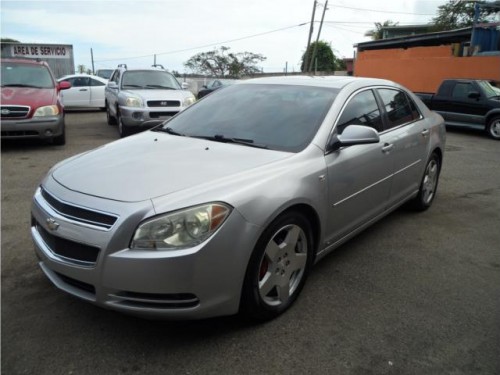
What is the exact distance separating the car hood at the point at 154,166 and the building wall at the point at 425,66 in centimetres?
1800

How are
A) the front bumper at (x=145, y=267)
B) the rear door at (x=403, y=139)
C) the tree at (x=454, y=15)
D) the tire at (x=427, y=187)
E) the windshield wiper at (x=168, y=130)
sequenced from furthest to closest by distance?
the tree at (x=454, y=15) < the tire at (x=427, y=187) < the rear door at (x=403, y=139) < the windshield wiper at (x=168, y=130) < the front bumper at (x=145, y=267)

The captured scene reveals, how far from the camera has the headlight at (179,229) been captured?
7.41 feet

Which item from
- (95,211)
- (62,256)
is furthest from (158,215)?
(62,256)

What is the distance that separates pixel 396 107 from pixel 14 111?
657 cm

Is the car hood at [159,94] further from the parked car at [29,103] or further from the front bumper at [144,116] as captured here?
the parked car at [29,103]

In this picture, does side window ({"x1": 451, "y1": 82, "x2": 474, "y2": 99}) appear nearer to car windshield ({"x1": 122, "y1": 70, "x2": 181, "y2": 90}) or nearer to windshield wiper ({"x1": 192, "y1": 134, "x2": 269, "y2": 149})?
Answer: car windshield ({"x1": 122, "y1": 70, "x2": 181, "y2": 90})

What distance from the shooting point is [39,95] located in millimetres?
8234

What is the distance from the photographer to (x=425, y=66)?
1998 cm

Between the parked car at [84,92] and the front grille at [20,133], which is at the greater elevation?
the parked car at [84,92]

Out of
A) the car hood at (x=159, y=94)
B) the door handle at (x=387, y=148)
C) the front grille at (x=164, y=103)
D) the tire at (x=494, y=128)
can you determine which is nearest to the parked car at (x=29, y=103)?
the car hood at (x=159, y=94)

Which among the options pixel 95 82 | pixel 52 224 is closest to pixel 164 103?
pixel 52 224

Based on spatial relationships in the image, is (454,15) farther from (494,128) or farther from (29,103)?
(29,103)

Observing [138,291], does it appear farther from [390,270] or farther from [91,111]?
[91,111]

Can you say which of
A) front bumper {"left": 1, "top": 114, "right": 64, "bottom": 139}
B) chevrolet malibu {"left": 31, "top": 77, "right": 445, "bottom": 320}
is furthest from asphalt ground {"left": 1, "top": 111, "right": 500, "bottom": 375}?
front bumper {"left": 1, "top": 114, "right": 64, "bottom": 139}
